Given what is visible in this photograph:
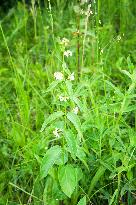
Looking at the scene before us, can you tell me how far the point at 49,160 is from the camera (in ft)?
4.92

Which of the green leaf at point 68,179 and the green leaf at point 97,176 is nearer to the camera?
the green leaf at point 68,179

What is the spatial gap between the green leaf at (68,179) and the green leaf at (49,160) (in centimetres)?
7

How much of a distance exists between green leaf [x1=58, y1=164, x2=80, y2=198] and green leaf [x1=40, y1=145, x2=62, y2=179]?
0.23ft

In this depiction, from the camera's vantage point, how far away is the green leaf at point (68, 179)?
59.8 inches

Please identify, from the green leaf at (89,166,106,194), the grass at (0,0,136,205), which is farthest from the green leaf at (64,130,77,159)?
the green leaf at (89,166,106,194)

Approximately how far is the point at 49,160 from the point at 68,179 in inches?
4.3

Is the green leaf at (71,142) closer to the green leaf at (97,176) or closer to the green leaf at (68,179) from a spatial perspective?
the green leaf at (68,179)

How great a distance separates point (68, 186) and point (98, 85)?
2.61ft

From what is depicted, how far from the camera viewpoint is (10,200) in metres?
1.86

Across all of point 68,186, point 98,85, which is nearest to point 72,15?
point 98,85

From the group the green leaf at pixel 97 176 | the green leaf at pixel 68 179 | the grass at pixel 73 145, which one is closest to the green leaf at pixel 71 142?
the grass at pixel 73 145

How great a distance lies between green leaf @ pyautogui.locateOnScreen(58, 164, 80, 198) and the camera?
1.52 metres

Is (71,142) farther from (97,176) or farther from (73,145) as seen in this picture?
(97,176)

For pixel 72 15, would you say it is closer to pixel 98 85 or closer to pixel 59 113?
pixel 98 85
